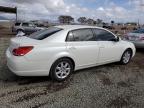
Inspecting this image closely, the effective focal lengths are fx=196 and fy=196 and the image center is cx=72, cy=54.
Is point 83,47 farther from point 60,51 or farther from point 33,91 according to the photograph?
point 33,91

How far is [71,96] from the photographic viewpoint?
444cm

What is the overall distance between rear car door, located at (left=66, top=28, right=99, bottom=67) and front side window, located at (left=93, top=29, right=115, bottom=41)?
0.71 feet

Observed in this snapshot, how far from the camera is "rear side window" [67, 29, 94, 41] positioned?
5.50 m

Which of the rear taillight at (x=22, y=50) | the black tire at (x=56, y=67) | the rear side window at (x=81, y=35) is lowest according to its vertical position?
the black tire at (x=56, y=67)

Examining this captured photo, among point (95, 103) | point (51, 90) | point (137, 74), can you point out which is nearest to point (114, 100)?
point (95, 103)

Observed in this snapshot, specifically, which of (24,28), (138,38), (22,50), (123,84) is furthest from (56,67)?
(24,28)

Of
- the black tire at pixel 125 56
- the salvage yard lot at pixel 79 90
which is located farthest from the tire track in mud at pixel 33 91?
the black tire at pixel 125 56

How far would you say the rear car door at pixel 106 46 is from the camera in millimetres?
6188

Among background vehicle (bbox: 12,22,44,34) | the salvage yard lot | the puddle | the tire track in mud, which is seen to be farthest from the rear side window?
background vehicle (bbox: 12,22,44,34)

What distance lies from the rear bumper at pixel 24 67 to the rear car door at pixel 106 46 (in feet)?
6.84

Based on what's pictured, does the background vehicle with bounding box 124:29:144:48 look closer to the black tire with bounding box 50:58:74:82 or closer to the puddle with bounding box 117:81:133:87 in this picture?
the puddle with bounding box 117:81:133:87

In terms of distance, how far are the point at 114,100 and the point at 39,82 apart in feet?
6.88

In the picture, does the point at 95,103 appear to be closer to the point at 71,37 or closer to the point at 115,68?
the point at 71,37

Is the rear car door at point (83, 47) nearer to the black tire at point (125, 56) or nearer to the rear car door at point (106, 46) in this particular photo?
the rear car door at point (106, 46)
